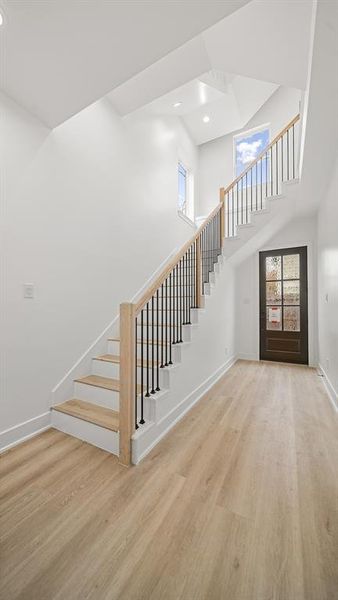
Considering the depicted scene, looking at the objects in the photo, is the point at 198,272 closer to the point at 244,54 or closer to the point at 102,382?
the point at 102,382

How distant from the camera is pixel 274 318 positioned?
480 centimetres

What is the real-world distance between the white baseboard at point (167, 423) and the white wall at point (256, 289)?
1.78 metres

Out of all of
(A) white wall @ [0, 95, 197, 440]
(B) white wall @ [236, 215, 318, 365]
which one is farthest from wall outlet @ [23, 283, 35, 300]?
(B) white wall @ [236, 215, 318, 365]

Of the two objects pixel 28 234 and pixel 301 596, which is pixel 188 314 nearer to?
pixel 28 234

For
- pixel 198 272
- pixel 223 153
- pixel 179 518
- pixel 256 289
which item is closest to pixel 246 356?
→ pixel 256 289

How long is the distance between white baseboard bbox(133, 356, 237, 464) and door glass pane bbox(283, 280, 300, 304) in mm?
2295

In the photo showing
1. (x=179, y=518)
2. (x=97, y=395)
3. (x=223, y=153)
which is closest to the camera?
(x=179, y=518)

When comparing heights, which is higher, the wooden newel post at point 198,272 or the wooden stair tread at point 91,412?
the wooden newel post at point 198,272

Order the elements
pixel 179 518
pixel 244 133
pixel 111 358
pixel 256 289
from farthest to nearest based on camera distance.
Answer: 1. pixel 244 133
2. pixel 256 289
3. pixel 111 358
4. pixel 179 518

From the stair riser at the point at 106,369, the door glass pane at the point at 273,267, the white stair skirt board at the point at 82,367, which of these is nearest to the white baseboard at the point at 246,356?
the door glass pane at the point at 273,267

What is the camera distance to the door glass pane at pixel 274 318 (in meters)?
4.75

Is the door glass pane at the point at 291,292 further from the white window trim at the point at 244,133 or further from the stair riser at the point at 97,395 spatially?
the stair riser at the point at 97,395

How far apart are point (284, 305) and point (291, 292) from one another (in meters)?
0.28

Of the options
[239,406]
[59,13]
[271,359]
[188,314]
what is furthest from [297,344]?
[59,13]
